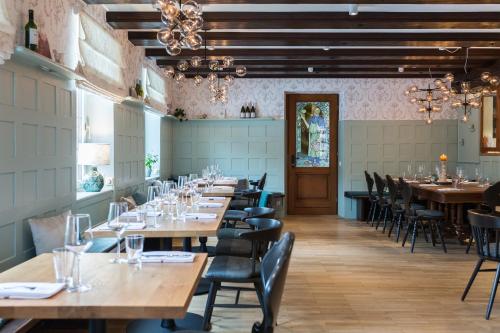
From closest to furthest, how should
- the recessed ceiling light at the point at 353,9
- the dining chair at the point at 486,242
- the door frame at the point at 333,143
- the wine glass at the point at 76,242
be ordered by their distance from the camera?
1. the wine glass at the point at 76,242
2. the dining chair at the point at 486,242
3. the recessed ceiling light at the point at 353,9
4. the door frame at the point at 333,143

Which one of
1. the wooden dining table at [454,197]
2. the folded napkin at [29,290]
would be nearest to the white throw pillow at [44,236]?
the folded napkin at [29,290]

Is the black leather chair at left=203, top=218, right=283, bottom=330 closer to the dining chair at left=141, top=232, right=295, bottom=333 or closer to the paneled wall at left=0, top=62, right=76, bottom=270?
the dining chair at left=141, top=232, right=295, bottom=333

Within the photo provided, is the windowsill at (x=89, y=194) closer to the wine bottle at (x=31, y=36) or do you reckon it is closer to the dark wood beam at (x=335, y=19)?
the wine bottle at (x=31, y=36)

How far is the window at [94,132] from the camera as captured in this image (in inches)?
247

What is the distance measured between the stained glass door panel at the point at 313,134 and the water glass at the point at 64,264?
999cm

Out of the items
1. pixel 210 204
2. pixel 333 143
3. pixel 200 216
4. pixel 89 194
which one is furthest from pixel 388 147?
pixel 200 216

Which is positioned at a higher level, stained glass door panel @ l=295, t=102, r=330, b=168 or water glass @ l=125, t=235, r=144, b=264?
stained glass door panel @ l=295, t=102, r=330, b=168

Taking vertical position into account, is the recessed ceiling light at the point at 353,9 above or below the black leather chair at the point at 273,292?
above

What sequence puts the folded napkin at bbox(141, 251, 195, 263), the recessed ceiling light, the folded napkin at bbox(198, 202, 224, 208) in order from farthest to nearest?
1. the recessed ceiling light
2. the folded napkin at bbox(198, 202, 224, 208)
3. the folded napkin at bbox(141, 251, 195, 263)

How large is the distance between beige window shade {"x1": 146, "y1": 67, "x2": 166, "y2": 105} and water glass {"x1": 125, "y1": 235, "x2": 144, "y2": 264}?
6556mm

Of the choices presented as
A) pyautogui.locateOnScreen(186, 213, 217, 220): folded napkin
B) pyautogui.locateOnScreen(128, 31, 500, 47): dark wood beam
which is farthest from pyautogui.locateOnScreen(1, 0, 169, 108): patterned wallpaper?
pyautogui.locateOnScreen(186, 213, 217, 220): folded napkin

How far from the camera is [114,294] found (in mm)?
2127

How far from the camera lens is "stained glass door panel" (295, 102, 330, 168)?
11992 mm

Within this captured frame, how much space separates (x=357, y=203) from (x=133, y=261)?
917 centimetres
